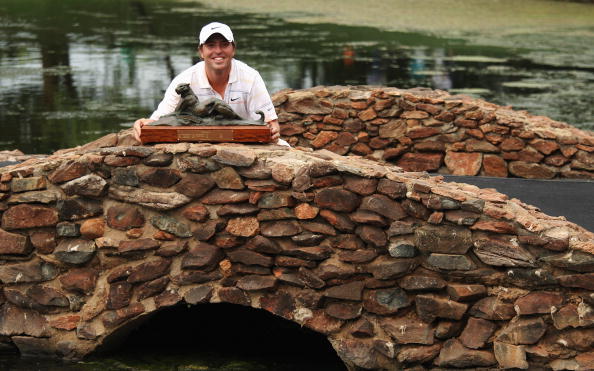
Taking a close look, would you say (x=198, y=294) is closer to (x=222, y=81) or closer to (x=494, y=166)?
(x=222, y=81)

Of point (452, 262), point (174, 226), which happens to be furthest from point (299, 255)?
point (452, 262)

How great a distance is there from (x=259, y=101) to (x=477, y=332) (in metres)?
2.13

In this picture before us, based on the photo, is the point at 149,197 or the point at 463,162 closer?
the point at 149,197

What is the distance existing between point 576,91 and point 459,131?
778 centimetres

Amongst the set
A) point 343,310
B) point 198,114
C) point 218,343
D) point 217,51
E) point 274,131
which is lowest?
point 218,343

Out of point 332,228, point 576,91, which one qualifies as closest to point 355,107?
point 332,228

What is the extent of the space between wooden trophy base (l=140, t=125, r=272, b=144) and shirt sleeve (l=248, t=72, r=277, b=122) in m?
0.48

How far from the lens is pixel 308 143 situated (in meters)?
10.6

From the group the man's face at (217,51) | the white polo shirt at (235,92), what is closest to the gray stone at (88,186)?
the white polo shirt at (235,92)

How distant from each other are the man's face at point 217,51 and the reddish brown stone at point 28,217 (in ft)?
4.53

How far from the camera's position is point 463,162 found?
408 inches

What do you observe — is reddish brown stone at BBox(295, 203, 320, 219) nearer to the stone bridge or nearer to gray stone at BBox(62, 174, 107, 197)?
the stone bridge

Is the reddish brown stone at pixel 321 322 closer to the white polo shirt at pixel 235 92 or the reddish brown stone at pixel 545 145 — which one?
the white polo shirt at pixel 235 92

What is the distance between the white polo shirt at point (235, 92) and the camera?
738 centimetres
